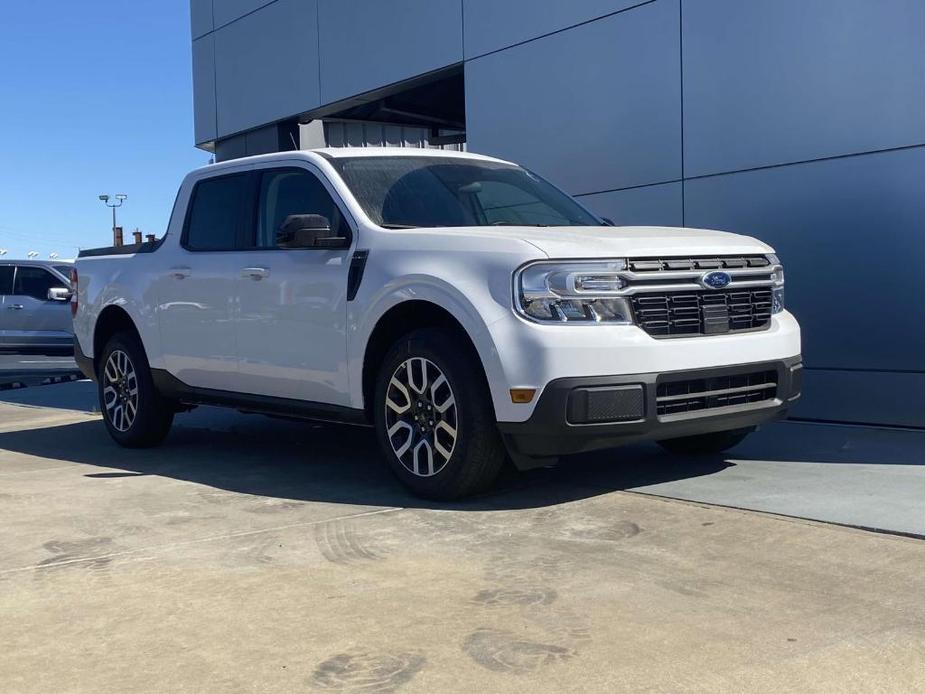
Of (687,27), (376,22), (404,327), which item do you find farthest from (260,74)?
(404,327)

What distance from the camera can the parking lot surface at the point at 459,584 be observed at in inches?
126

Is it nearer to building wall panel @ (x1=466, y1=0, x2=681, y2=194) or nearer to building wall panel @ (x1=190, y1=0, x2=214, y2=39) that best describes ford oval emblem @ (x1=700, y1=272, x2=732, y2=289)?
building wall panel @ (x1=466, y1=0, x2=681, y2=194)

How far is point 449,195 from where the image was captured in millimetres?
6285

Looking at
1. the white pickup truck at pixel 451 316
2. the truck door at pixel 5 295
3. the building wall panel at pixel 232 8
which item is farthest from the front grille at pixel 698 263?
the truck door at pixel 5 295

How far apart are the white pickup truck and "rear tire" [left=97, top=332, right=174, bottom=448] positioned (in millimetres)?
35

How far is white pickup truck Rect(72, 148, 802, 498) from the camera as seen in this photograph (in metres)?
5.04

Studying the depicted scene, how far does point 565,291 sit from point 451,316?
67 cm

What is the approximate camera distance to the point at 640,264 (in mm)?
5168

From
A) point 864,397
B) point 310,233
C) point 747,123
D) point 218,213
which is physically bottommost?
point 864,397

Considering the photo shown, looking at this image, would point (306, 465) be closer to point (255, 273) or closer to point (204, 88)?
point (255, 273)

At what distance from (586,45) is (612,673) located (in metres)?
8.09

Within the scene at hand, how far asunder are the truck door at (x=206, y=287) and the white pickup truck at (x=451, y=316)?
0.02m

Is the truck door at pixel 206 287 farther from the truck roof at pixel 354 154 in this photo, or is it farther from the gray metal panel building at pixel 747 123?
the gray metal panel building at pixel 747 123

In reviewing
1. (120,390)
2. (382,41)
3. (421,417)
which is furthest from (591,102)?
(421,417)
